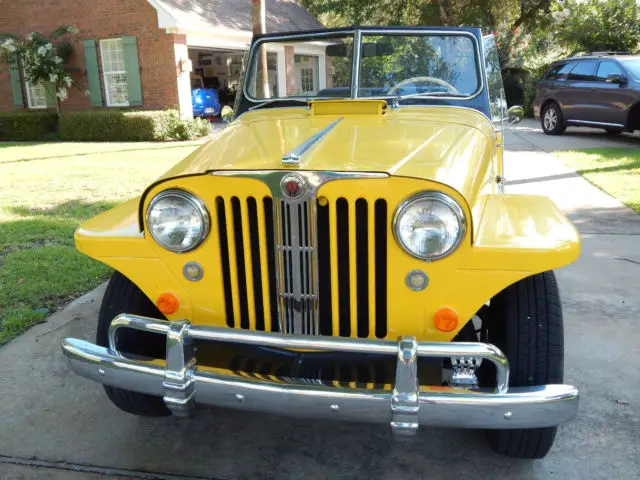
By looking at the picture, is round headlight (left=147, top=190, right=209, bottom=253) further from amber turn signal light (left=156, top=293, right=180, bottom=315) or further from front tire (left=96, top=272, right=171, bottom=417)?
front tire (left=96, top=272, right=171, bottom=417)

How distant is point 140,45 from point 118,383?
1404 centimetres

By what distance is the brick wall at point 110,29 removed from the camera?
14.4 meters

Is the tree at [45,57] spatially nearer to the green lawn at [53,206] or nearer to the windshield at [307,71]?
the green lawn at [53,206]

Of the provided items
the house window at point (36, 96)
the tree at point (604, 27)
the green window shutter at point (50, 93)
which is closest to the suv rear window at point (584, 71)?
the tree at point (604, 27)

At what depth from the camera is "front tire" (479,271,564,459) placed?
7.17 feet

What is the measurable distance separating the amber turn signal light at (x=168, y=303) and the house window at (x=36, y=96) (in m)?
16.5

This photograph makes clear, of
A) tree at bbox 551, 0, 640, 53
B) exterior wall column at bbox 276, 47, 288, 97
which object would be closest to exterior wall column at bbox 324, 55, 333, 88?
exterior wall column at bbox 276, 47, 288, 97

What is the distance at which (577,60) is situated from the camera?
1235 centimetres

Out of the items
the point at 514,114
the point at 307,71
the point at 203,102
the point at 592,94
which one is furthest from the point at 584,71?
the point at 203,102

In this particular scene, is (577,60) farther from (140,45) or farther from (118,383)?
(118,383)

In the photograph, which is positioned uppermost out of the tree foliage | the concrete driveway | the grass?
the tree foliage

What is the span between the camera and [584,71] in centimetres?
1200

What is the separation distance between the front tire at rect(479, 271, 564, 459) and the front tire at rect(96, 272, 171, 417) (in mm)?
1443

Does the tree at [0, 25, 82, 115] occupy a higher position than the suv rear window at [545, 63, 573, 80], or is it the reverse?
the tree at [0, 25, 82, 115]
